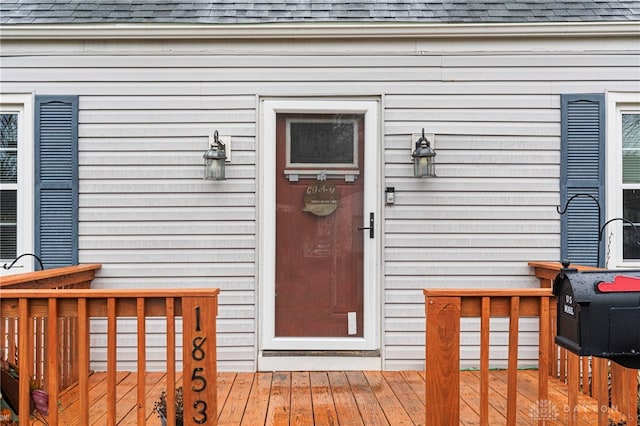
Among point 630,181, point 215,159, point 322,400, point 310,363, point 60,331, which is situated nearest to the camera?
point 322,400

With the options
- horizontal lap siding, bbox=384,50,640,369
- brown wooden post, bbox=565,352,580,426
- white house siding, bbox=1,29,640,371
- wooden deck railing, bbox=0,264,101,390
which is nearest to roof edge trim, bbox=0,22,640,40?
white house siding, bbox=1,29,640,371

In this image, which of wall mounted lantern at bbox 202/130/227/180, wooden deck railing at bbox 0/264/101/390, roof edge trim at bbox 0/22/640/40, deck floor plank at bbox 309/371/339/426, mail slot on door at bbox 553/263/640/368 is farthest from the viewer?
roof edge trim at bbox 0/22/640/40

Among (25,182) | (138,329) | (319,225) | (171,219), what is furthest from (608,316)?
(25,182)

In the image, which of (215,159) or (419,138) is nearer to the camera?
(215,159)

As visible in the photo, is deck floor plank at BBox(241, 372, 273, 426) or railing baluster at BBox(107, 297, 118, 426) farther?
deck floor plank at BBox(241, 372, 273, 426)

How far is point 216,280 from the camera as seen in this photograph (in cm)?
386

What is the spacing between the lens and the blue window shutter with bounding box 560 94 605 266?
388cm

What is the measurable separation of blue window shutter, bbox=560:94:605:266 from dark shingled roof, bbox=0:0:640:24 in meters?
0.70

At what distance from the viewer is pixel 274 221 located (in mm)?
3867

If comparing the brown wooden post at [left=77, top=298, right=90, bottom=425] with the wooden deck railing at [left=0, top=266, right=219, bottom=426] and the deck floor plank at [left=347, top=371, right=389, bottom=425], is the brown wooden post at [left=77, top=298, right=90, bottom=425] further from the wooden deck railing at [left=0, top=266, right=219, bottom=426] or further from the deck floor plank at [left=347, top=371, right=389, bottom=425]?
the deck floor plank at [left=347, top=371, right=389, bottom=425]

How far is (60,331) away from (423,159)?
286 centimetres

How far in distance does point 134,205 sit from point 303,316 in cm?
155

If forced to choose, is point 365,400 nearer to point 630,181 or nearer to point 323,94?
point 323,94

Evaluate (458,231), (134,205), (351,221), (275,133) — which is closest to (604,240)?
(458,231)
